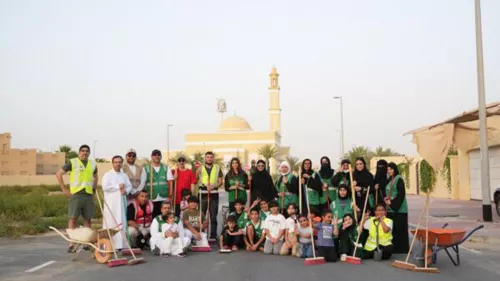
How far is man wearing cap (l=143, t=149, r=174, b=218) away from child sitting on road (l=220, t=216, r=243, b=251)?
1.42 meters

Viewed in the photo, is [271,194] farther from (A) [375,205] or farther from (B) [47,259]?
(B) [47,259]

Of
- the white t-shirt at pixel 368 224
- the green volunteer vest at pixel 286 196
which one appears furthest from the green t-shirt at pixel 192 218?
the white t-shirt at pixel 368 224

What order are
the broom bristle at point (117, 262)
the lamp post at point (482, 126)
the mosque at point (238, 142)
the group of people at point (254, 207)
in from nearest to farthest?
the broom bristle at point (117, 262) < the group of people at point (254, 207) < the lamp post at point (482, 126) < the mosque at point (238, 142)

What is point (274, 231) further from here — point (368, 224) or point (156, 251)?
point (156, 251)

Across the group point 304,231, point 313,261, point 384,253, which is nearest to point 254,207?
point 304,231

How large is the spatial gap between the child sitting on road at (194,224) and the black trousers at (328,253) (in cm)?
225

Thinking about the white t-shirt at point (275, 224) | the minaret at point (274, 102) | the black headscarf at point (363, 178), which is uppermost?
the minaret at point (274, 102)

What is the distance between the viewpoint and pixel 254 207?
10594 mm

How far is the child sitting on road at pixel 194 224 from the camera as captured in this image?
9.84 meters

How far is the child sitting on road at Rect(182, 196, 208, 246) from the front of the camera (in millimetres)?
9836

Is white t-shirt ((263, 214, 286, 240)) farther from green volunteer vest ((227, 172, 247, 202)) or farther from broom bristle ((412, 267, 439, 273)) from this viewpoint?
broom bristle ((412, 267, 439, 273))

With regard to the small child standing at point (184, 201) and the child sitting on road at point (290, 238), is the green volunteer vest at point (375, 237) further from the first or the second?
the small child standing at point (184, 201)

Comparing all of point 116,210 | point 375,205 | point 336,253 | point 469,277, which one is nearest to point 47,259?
point 116,210

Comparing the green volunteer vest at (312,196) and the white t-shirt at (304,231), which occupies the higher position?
the green volunteer vest at (312,196)
